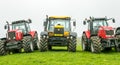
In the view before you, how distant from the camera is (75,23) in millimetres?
27031

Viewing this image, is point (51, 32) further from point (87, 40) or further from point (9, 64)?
point (9, 64)

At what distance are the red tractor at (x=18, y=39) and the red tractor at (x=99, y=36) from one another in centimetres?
431

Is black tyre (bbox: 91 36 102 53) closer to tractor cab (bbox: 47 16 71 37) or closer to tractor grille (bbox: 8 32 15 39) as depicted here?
tractor cab (bbox: 47 16 71 37)

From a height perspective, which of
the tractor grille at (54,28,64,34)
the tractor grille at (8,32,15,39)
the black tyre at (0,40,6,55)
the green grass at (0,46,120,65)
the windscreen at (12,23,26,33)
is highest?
the windscreen at (12,23,26,33)

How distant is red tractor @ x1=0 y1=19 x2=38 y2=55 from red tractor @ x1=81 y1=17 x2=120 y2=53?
14.1 ft

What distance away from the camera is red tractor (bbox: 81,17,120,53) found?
23.7 metres

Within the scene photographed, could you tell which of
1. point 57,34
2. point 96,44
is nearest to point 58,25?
point 57,34

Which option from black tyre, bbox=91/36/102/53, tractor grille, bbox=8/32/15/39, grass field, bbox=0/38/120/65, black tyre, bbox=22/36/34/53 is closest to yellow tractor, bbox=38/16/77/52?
black tyre, bbox=22/36/34/53

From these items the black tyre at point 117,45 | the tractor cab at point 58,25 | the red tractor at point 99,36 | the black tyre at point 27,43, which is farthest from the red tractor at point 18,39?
the black tyre at point 117,45

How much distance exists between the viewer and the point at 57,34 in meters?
26.9

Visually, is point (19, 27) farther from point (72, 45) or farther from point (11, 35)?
point (72, 45)

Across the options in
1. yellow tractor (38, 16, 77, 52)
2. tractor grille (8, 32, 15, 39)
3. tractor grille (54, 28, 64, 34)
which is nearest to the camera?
yellow tractor (38, 16, 77, 52)

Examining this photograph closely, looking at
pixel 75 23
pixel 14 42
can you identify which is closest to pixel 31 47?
pixel 14 42

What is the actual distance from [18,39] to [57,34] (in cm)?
300
